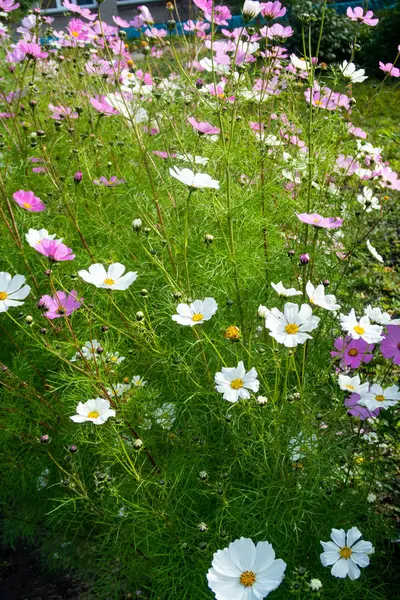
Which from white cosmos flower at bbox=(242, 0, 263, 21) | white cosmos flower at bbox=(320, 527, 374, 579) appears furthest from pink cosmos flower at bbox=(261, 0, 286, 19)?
white cosmos flower at bbox=(320, 527, 374, 579)

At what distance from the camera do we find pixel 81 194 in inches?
74.9

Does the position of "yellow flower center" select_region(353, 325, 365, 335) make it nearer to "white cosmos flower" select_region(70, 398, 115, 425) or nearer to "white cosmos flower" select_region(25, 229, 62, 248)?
"white cosmos flower" select_region(70, 398, 115, 425)

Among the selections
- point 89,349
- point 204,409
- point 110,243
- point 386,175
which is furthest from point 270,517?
point 386,175

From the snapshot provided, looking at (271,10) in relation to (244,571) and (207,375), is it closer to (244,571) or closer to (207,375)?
(207,375)

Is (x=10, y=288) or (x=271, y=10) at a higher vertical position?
(x=271, y=10)

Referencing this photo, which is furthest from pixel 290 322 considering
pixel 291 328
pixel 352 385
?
pixel 352 385

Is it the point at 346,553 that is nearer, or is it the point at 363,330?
the point at 346,553

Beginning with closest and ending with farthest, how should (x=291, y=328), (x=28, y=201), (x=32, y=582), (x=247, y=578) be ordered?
(x=247, y=578)
(x=291, y=328)
(x=28, y=201)
(x=32, y=582)

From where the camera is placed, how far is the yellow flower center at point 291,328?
1.01 metres

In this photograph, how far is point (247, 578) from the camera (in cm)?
91

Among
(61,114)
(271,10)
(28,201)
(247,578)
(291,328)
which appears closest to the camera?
(247,578)

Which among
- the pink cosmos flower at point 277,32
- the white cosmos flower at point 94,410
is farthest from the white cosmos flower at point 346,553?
the pink cosmos flower at point 277,32

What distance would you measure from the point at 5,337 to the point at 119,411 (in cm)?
78

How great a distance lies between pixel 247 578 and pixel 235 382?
320 mm
